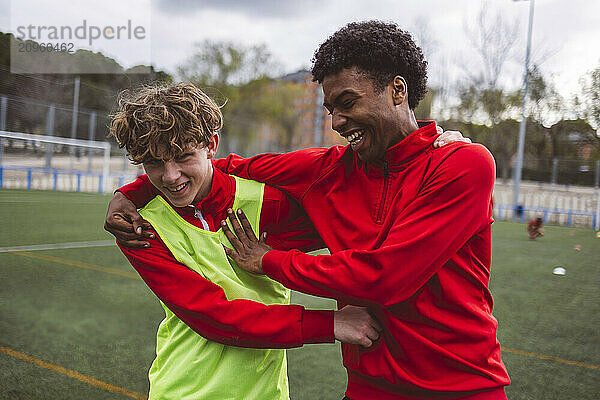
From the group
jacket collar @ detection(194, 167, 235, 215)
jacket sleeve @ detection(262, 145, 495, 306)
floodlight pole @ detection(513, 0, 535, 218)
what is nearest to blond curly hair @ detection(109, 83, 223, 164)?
jacket collar @ detection(194, 167, 235, 215)

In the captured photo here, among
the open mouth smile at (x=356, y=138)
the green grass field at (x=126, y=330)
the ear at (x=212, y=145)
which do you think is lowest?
the green grass field at (x=126, y=330)

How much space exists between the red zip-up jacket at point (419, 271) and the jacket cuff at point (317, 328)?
0.35 ft

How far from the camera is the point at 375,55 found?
1.67 m

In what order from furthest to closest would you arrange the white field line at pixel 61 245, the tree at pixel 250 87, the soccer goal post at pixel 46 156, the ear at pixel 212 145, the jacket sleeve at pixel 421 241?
the tree at pixel 250 87
the soccer goal post at pixel 46 156
the white field line at pixel 61 245
the ear at pixel 212 145
the jacket sleeve at pixel 421 241

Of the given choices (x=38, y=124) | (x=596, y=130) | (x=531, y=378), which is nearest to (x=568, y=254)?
(x=531, y=378)

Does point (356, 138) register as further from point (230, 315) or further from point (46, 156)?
point (46, 156)

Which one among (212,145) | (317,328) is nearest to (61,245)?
(212,145)

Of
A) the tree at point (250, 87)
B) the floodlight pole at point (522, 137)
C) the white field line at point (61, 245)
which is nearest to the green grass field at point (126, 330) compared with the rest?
the white field line at point (61, 245)

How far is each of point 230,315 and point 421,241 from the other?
598mm

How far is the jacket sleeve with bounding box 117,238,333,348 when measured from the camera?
1625 millimetres

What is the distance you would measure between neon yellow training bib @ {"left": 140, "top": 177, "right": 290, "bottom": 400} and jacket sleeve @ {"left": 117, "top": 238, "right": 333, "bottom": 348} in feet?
0.23

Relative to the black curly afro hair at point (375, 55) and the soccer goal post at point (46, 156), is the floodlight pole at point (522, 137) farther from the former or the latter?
the black curly afro hair at point (375, 55)

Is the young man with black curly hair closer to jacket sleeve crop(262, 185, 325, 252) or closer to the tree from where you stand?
jacket sleeve crop(262, 185, 325, 252)

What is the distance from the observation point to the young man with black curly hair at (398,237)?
4.87 ft
